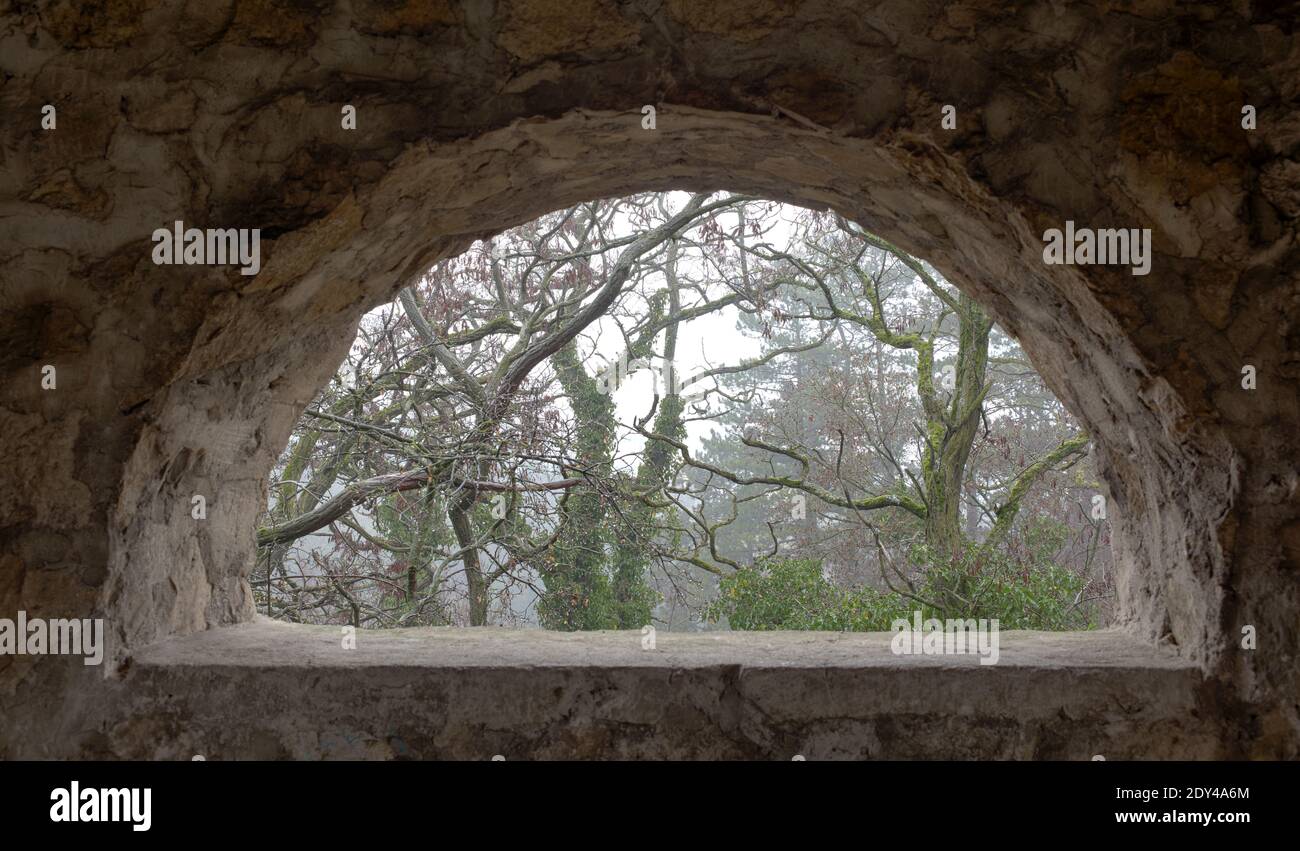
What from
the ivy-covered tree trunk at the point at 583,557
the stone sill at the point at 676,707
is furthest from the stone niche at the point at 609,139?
the ivy-covered tree trunk at the point at 583,557

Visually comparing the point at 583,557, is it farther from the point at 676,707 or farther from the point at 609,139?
the point at 609,139

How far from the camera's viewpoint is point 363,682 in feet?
5.27

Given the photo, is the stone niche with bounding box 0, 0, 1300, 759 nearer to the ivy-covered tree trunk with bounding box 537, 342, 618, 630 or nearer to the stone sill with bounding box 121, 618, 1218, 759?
the stone sill with bounding box 121, 618, 1218, 759

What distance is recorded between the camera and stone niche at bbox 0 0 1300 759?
1.49 metres

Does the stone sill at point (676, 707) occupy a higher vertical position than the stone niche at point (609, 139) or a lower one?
lower

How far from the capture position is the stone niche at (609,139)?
1.49 m

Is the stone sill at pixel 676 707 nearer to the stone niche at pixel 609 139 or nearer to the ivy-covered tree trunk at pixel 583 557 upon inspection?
the stone niche at pixel 609 139

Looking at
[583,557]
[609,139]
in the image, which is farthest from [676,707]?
[583,557]

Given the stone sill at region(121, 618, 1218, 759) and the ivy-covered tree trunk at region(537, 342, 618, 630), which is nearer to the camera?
the stone sill at region(121, 618, 1218, 759)

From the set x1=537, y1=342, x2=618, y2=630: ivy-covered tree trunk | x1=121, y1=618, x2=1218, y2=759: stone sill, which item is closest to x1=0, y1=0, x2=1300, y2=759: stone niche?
x1=121, y1=618, x2=1218, y2=759: stone sill

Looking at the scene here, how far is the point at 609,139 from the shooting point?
5.54 feet

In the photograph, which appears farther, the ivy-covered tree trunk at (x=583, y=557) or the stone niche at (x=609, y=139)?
the ivy-covered tree trunk at (x=583, y=557)
